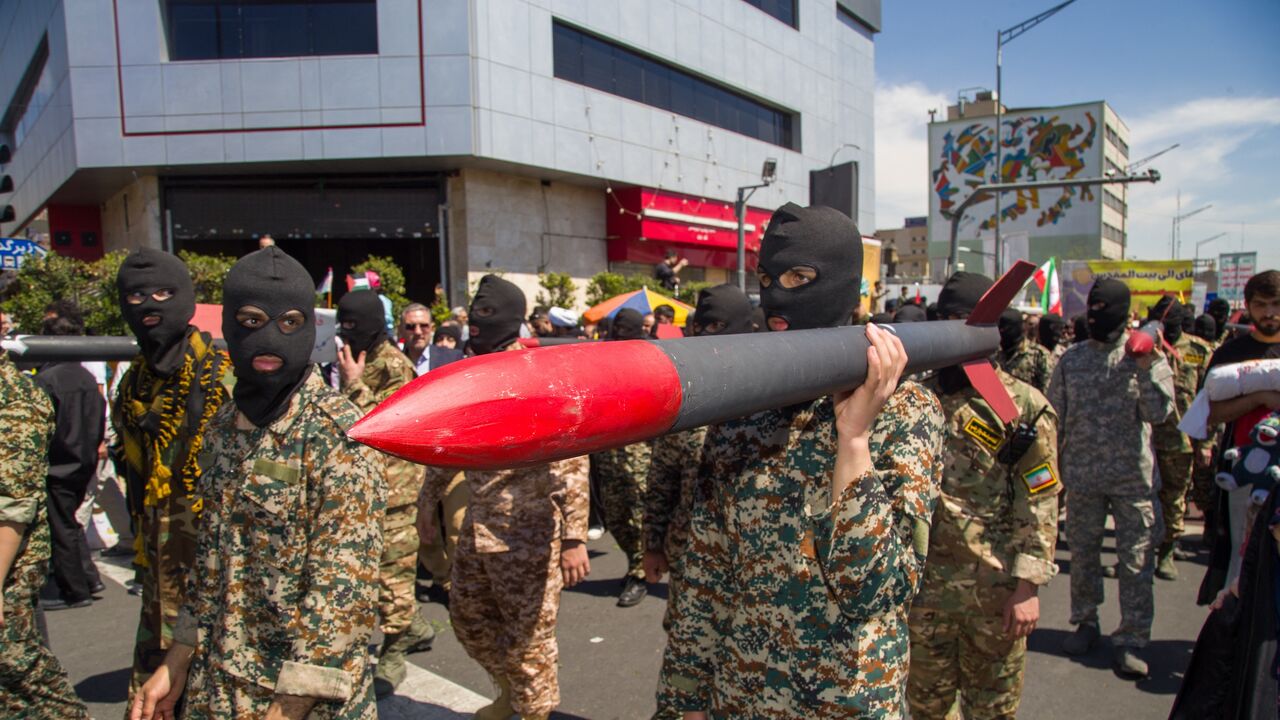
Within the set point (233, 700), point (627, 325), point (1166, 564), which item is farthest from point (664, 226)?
point (233, 700)

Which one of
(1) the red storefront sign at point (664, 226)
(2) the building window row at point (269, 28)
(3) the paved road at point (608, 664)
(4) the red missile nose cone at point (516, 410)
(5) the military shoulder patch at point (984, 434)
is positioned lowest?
(3) the paved road at point (608, 664)

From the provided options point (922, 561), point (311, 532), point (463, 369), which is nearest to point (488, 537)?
point (311, 532)

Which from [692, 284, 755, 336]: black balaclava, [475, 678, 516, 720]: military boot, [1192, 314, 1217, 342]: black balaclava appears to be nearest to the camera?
[475, 678, 516, 720]: military boot

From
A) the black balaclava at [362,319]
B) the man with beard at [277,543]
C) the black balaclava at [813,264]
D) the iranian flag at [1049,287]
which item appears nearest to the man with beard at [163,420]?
the man with beard at [277,543]

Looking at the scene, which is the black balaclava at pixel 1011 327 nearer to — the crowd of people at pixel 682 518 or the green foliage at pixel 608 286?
the crowd of people at pixel 682 518

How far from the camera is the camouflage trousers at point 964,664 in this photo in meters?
3.21

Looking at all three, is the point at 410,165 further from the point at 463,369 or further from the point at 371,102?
the point at 463,369

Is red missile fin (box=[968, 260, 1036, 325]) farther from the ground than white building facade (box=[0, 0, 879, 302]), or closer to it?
closer to it

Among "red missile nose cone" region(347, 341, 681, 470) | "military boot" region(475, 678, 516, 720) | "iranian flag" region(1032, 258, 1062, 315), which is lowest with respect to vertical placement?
"military boot" region(475, 678, 516, 720)

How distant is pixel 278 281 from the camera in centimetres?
247

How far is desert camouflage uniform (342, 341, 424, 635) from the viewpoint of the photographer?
14.7 feet

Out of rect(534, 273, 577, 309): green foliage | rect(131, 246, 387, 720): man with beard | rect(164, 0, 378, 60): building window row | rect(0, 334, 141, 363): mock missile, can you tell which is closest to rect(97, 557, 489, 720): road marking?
rect(131, 246, 387, 720): man with beard

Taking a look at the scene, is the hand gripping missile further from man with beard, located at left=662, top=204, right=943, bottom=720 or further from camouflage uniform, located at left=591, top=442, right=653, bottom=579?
camouflage uniform, located at left=591, top=442, right=653, bottom=579

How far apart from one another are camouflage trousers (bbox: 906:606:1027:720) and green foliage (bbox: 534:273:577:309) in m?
19.7
